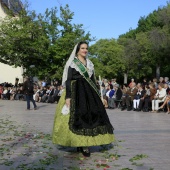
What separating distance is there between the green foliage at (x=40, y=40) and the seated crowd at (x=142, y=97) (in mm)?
13765

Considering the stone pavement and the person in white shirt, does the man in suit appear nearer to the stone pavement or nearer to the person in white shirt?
the person in white shirt

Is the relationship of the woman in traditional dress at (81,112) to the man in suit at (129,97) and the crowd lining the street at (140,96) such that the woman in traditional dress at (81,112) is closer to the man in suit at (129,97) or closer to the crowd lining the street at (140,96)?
the crowd lining the street at (140,96)

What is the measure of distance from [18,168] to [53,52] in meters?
29.5

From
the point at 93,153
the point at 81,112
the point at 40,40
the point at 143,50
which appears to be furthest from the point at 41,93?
the point at 143,50

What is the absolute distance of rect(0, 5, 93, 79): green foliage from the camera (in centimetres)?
3481

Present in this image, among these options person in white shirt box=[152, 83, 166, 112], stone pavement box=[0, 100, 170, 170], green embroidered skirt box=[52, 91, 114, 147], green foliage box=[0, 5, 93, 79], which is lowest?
stone pavement box=[0, 100, 170, 170]

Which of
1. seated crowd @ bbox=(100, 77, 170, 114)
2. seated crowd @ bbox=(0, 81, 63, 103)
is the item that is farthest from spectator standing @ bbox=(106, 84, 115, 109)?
seated crowd @ bbox=(0, 81, 63, 103)

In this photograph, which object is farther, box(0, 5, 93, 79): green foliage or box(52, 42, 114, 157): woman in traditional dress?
box(0, 5, 93, 79): green foliage

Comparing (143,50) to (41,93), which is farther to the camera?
(143,50)

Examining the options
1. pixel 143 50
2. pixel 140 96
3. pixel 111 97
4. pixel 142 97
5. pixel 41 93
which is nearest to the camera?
pixel 142 97

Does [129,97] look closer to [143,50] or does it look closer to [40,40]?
[40,40]

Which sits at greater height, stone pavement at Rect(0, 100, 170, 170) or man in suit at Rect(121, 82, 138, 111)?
man in suit at Rect(121, 82, 138, 111)

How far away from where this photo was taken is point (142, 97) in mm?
19031

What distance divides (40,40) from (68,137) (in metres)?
28.4
